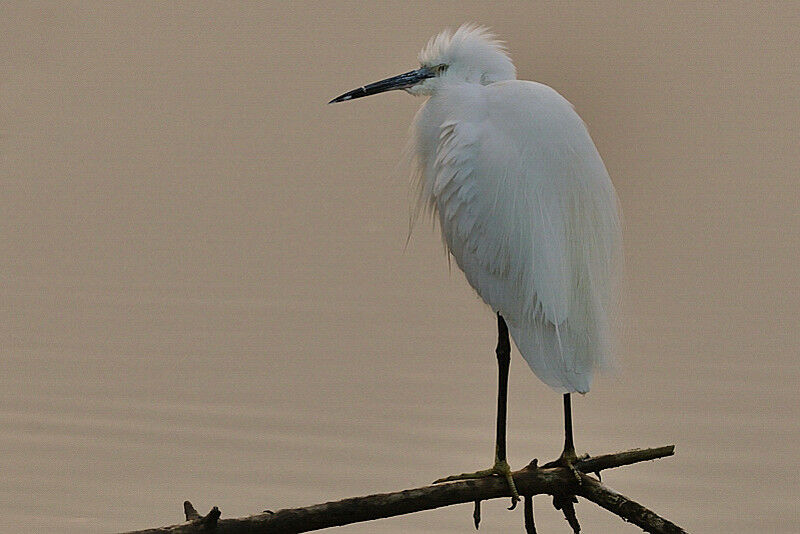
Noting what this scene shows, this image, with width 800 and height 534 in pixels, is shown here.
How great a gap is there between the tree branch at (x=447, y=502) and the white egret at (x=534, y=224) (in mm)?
57

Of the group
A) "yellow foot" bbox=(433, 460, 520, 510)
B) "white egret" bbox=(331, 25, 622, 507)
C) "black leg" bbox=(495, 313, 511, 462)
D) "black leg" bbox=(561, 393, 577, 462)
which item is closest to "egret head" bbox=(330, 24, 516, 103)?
"white egret" bbox=(331, 25, 622, 507)

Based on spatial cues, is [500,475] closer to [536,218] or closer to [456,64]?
[536,218]

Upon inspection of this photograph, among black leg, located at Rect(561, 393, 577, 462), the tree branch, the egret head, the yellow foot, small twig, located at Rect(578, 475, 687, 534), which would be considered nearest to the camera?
the tree branch

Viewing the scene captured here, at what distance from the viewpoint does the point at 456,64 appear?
2.76 m

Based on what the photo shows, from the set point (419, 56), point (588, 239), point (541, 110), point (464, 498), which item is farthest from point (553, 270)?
point (419, 56)

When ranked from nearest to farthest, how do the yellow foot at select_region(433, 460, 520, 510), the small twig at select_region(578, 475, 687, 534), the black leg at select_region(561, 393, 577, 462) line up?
1. the small twig at select_region(578, 475, 687, 534)
2. the yellow foot at select_region(433, 460, 520, 510)
3. the black leg at select_region(561, 393, 577, 462)

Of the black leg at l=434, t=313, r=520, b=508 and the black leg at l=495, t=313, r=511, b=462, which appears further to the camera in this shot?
the black leg at l=495, t=313, r=511, b=462

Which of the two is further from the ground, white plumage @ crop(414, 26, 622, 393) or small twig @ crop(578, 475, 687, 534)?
white plumage @ crop(414, 26, 622, 393)

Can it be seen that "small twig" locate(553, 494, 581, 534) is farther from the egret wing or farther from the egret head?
the egret head

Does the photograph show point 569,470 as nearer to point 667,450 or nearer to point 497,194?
point 667,450

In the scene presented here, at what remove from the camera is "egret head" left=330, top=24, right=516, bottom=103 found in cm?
274

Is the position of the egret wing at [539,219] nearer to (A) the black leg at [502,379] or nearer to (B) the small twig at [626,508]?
(A) the black leg at [502,379]

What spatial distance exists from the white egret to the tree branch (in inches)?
2.2

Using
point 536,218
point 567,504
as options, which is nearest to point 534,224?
point 536,218
